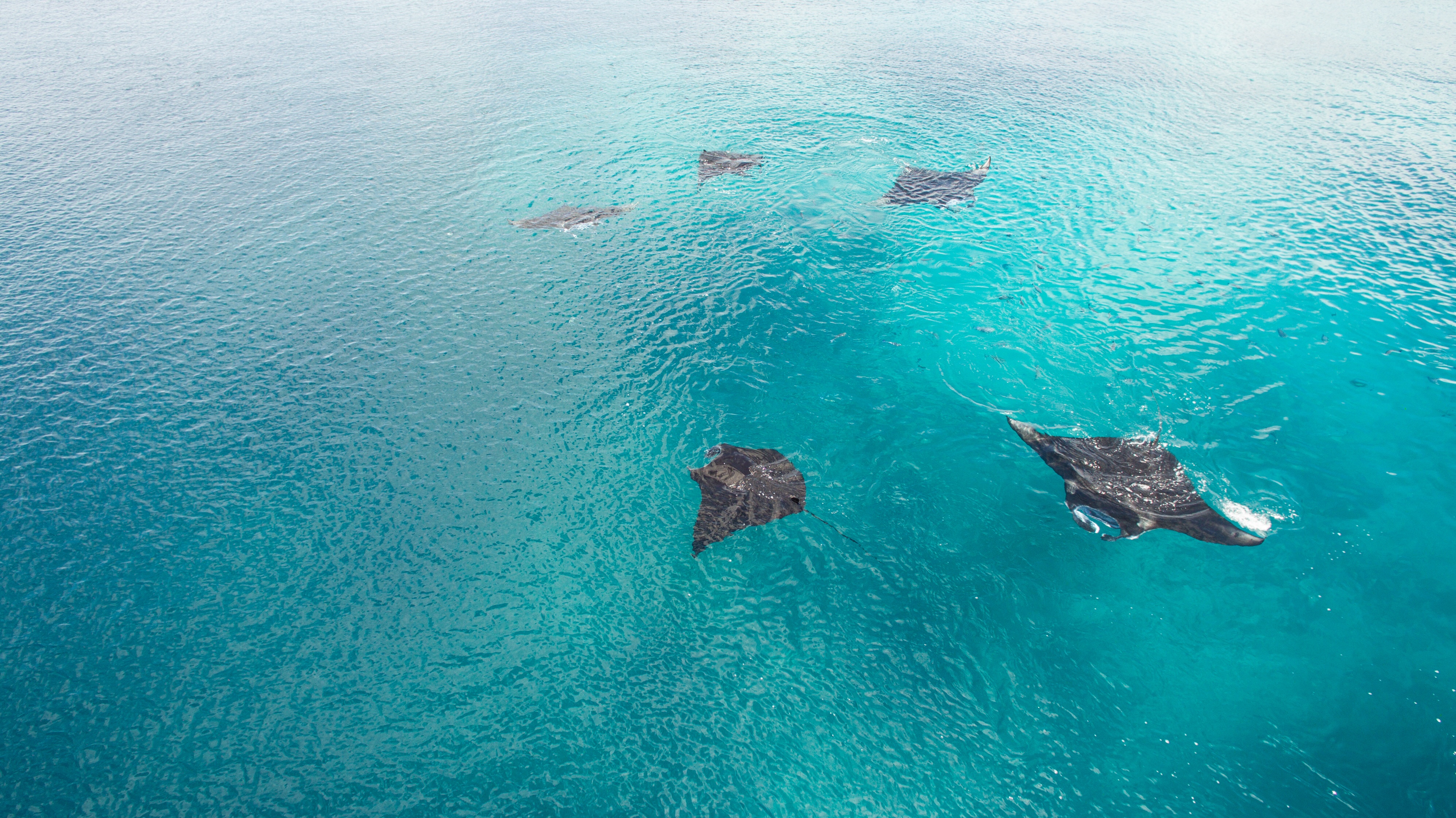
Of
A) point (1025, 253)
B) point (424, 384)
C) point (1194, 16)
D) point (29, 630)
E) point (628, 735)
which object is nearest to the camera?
point (628, 735)

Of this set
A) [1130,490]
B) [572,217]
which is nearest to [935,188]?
[572,217]

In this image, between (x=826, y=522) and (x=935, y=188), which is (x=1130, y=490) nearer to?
(x=826, y=522)

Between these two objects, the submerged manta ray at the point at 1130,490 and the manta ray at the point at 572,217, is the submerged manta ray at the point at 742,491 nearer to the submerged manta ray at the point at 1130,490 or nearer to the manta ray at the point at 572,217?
the submerged manta ray at the point at 1130,490

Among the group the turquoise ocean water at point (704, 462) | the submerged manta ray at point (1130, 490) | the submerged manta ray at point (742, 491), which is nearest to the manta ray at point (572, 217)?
the turquoise ocean water at point (704, 462)

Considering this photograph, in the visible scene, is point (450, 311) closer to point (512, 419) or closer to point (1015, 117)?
point (512, 419)

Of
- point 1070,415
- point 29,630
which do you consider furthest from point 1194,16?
point 29,630

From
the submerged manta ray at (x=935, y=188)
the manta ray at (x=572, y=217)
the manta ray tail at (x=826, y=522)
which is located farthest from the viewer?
the submerged manta ray at (x=935, y=188)
